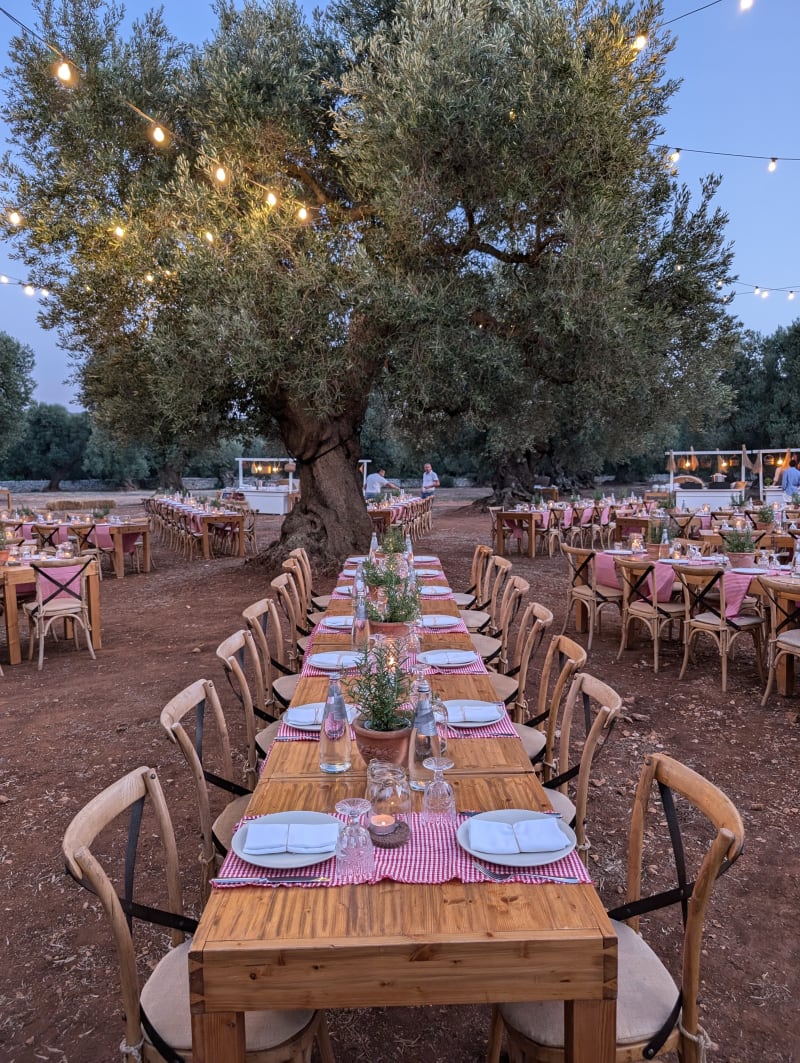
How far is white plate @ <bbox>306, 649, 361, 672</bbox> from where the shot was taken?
2889 millimetres

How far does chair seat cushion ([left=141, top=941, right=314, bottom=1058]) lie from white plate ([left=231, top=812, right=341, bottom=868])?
0.22 m

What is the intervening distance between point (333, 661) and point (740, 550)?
168 inches

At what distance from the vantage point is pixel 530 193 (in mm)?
7070

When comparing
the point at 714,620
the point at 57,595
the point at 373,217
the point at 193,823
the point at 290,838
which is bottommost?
the point at 193,823

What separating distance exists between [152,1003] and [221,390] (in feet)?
25.6

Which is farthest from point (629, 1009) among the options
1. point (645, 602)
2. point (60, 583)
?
point (60, 583)

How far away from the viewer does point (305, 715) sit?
2361mm

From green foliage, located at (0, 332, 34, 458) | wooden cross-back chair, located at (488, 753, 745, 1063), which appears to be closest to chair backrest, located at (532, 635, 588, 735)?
wooden cross-back chair, located at (488, 753, 745, 1063)

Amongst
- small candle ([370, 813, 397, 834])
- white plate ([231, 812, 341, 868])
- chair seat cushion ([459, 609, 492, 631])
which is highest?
small candle ([370, 813, 397, 834])

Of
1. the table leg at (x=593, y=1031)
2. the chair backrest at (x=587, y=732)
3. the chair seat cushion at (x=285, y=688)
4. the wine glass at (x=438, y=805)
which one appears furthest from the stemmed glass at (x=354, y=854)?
the chair seat cushion at (x=285, y=688)

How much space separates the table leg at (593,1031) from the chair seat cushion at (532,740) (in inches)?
64.1

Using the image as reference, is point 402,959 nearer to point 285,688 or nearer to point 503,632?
point 285,688

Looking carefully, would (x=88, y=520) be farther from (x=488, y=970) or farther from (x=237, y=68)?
(x=488, y=970)

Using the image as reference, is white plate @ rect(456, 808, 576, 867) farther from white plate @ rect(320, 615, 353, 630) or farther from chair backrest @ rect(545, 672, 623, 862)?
white plate @ rect(320, 615, 353, 630)
